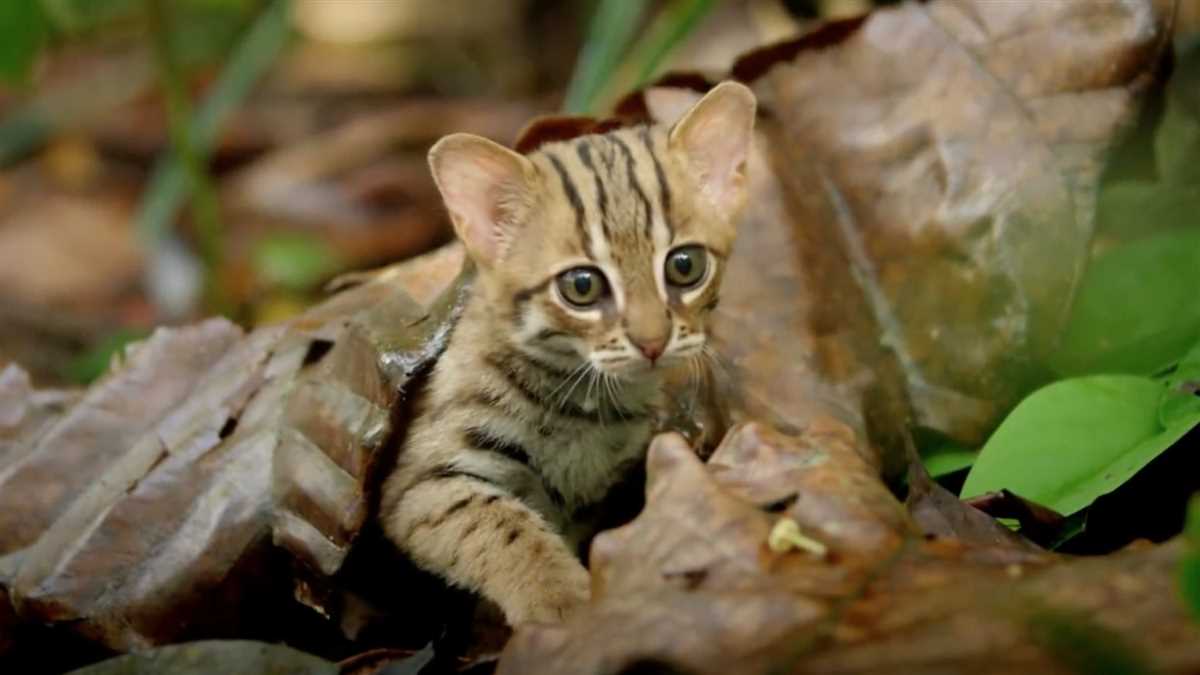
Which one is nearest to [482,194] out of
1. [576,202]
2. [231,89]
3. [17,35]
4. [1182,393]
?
[576,202]

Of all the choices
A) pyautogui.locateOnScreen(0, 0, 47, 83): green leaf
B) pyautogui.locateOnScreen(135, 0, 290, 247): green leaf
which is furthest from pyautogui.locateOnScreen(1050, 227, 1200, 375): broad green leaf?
pyautogui.locateOnScreen(135, 0, 290, 247): green leaf

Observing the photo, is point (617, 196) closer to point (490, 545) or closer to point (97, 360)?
point (490, 545)

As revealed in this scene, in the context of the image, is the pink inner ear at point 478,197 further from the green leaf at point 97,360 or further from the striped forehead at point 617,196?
the green leaf at point 97,360

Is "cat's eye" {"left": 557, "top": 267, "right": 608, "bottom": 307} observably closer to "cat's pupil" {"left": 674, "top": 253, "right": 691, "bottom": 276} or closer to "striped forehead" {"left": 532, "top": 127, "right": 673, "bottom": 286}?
"striped forehead" {"left": 532, "top": 127, "right": 673, "bottom": 286}

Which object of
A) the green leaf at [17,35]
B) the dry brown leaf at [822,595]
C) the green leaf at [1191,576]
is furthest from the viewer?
the green leaf at [17,35]

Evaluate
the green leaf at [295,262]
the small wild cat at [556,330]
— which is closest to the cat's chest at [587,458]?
the small wild cat at [556,330]

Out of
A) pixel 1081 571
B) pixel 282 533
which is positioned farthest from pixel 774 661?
pixel 282 533

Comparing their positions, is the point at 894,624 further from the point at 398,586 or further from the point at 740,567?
the point at 398,586
